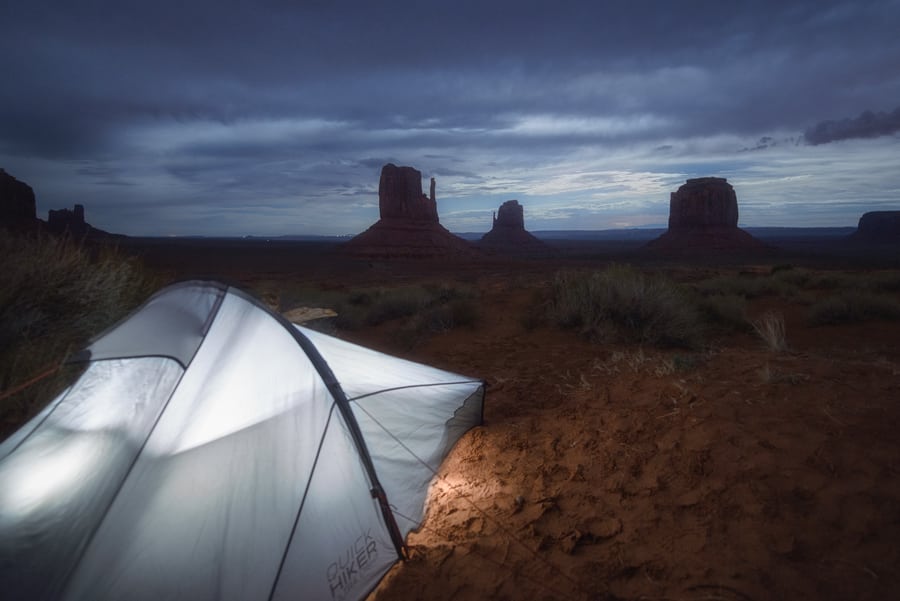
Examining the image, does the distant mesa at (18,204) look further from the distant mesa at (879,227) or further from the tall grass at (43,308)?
the distant mesa at (879,227)

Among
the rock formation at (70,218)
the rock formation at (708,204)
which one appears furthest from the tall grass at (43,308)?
Result: the rock formation at (708,204)

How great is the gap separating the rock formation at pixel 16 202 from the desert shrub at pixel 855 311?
2117 inches

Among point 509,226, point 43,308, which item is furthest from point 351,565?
point 509,226

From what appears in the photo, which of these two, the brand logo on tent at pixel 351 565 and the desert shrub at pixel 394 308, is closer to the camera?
the brand logo on tent at pixel 351 565

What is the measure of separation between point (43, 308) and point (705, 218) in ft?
248

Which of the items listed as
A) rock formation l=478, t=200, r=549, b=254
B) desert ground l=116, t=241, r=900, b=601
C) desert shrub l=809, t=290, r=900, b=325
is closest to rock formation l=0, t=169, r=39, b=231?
desert ground l=116, t=241, r=900, b=601

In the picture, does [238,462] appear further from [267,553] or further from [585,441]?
[585,441]

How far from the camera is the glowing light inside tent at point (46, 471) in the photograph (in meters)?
2.68

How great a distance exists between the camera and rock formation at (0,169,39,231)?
4100cm

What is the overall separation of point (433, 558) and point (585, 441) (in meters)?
1.83

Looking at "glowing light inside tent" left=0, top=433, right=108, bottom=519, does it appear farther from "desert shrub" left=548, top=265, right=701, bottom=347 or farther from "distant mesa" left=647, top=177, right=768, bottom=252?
"distant mesa" left=647, top=177, right=768, bottom=252

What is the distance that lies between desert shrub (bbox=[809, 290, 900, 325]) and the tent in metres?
11.2

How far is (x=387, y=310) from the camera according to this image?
12.8 m

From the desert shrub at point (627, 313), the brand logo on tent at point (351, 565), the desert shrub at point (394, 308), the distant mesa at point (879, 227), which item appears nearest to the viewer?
the brand logo on tent at point (351, 565)
